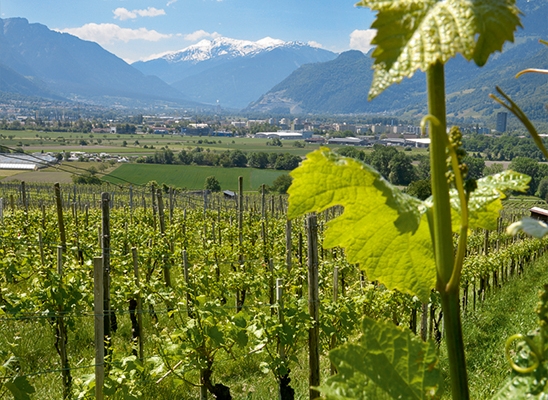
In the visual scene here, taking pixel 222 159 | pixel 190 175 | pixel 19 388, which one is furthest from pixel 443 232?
pixel 222 159

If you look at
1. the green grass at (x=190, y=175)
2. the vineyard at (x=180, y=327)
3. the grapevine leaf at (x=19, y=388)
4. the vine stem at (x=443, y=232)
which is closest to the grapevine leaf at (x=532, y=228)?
the vine stem at (x=443, y=232)

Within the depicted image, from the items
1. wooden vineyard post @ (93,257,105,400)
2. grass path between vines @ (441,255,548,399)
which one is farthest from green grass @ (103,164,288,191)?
wooden vineyard post @ (93,257,105,400)

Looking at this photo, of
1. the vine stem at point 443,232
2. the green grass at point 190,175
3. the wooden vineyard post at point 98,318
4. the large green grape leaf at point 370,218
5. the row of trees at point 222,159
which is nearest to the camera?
the vine stem at point 443,232

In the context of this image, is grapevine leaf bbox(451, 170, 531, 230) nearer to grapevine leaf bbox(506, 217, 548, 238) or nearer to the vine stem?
the vine stem

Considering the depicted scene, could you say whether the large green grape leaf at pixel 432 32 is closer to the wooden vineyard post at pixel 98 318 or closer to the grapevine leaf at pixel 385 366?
the grapevine leaf at pixel 385 366

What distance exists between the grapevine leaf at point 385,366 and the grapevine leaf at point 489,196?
0.22 m

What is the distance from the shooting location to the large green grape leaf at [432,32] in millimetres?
488

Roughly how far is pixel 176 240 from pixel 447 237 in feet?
40.8

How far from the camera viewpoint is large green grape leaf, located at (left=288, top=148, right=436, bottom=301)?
685 millimetres

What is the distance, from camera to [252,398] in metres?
6.53

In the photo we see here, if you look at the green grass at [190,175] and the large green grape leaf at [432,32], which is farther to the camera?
the green grass at [190,175]

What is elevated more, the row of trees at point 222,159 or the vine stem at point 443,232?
the vine stem at point 443,232

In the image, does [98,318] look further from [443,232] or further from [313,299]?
[443,232]

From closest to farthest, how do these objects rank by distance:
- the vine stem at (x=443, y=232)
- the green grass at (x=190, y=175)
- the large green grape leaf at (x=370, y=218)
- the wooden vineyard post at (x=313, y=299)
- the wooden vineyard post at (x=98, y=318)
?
the vine stem at (x=443, y=232)
the large green grape leaf at (x=370, y=218)
the wooden vineyard post at (x=98, y=318)
the wooden vineyard post at (x=313, y=299)
the green grass at (x=190, y=175)
